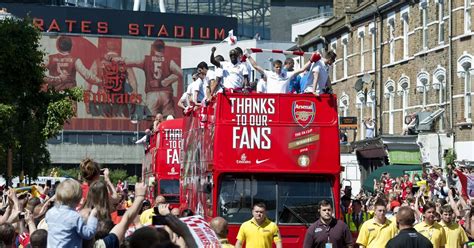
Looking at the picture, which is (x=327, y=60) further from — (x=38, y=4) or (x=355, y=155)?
(x=38, y=4)

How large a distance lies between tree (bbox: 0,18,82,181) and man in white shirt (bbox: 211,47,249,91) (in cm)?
2593

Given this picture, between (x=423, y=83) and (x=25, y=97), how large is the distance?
1542 cm

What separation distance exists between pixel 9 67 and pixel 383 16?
16.1 m

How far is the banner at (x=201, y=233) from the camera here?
7703 millimetres

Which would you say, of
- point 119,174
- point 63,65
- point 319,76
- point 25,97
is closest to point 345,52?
point 25,97

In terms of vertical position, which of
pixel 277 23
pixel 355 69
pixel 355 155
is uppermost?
pixel 277 23

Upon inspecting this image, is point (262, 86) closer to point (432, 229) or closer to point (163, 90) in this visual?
point (432, 229)

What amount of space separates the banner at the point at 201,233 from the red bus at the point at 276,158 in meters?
12.4

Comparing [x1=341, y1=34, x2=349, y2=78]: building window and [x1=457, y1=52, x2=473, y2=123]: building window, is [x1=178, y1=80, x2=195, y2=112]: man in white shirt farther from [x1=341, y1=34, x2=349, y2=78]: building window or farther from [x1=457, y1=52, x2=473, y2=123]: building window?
[x1=341, y1=34, x2=349, y2=78]: building window

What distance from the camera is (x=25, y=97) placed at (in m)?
51.5

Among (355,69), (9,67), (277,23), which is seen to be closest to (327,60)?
(9,67)

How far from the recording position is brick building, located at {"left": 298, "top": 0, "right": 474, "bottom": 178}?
4419cm

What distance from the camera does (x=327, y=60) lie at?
21688 mm

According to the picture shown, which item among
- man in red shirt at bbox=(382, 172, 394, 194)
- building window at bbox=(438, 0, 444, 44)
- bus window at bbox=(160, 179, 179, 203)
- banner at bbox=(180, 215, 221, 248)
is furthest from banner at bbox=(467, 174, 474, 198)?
building window at bbox=(438, 0, 444, 44)
